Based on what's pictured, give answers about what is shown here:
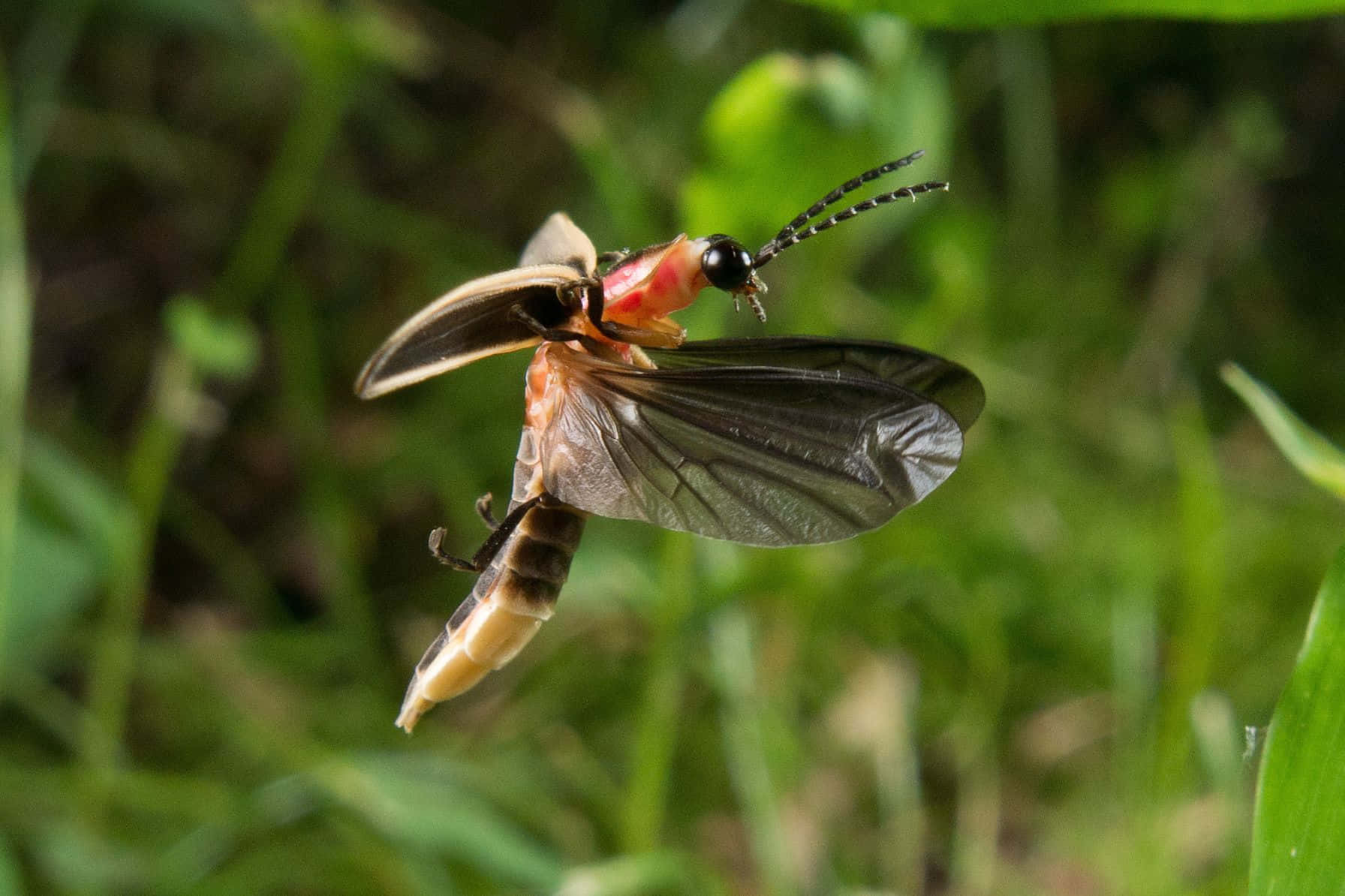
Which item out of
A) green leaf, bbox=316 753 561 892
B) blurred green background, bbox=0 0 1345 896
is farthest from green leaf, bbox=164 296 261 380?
green leaf, bbox=316 753 561 892

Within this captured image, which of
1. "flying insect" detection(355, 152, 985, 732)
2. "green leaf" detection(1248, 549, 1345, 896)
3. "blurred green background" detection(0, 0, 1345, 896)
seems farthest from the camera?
"blurred green background" detection(0, 0, 1345, 896)

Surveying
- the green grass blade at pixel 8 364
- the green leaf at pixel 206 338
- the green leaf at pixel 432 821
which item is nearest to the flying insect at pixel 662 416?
the green leaf at pixel 432 821

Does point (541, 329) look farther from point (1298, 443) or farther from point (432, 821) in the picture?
point (432, 821)

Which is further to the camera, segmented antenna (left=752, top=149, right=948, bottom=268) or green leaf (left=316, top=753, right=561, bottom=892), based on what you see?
green leaf (left=316, top=753, right=561, bottom=892)

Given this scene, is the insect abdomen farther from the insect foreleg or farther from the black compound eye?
the black compound eye

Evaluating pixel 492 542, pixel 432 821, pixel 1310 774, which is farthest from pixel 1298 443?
pixel 432 821

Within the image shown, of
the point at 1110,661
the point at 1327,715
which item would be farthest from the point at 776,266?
the point at 1327,715
